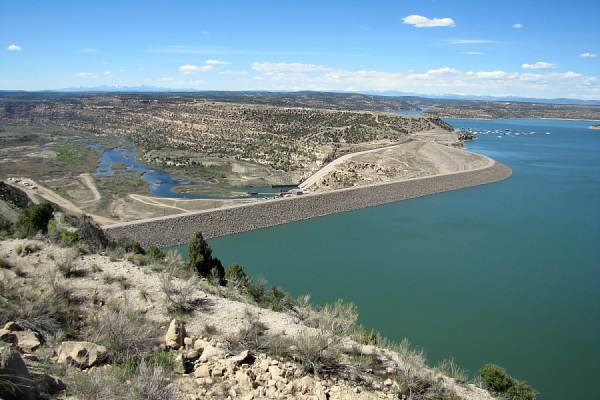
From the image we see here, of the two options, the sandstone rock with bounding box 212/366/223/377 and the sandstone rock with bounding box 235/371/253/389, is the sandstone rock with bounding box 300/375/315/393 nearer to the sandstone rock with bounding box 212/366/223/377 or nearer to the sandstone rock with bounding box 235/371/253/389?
the sandstone rock with bounding box 235/371/253/389

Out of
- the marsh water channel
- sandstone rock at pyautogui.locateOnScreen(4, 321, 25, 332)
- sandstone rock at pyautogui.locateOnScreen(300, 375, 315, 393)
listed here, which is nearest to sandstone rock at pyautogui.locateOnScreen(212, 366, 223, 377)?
sandstone rock at pyautogui.locateOnScreen(300, 375, 315, 393)

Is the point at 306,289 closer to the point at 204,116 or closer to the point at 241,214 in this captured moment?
the point at 241,214

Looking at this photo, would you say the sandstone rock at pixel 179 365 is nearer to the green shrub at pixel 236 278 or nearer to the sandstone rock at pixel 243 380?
the sandstone rock at pixel 243 380

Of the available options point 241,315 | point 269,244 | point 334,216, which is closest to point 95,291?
point 241,315

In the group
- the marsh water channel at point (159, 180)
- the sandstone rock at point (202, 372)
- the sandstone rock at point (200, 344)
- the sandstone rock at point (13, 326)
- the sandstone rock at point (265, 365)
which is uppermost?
the sandstone rock at point (13, 326)

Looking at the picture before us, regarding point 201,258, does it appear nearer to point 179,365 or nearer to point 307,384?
point 179,365

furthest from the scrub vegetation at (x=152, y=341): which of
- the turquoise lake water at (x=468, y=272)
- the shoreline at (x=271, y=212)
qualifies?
the shoreline at (x=271, y=212)
